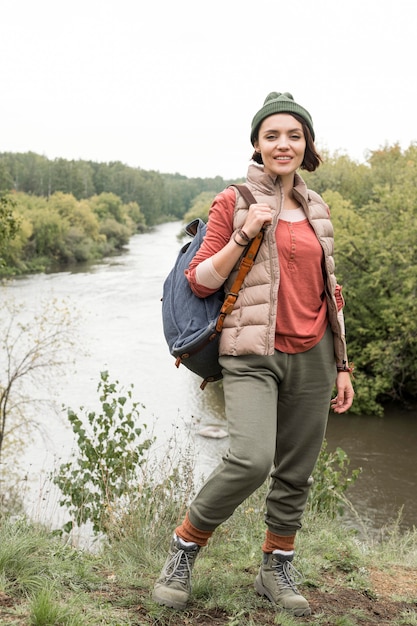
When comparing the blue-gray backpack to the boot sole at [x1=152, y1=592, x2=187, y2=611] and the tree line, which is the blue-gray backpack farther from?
the tree line

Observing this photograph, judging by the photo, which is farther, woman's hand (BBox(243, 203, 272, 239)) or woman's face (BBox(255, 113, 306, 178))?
woman's face (BBox(255, 113, 306, 178))

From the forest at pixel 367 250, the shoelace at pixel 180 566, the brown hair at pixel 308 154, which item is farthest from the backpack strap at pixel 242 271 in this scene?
the forest at pixel 367 250

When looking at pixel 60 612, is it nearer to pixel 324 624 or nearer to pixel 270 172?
pixel 324 624

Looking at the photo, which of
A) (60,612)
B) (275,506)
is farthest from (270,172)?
(60,612)

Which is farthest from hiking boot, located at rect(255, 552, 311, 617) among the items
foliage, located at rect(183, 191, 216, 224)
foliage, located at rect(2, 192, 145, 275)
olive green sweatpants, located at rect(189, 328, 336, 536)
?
foliage, located at rect(183, 191, 216, 224)

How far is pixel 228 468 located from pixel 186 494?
1.70 metres

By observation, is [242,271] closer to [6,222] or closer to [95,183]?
[6,222]

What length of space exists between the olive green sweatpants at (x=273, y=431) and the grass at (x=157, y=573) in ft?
1.17

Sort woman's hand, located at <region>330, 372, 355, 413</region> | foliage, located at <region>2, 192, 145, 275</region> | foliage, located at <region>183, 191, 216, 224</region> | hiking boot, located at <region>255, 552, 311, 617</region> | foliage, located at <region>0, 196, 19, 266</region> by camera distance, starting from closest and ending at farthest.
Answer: hiking boot, located at <region>255, 552, 311, 617</region> → woman's hand, located at <region>330, 372, 355, 413</region> → foliage, located at <region>0, 196, 19, 266</region> → foliage, located at <region>2, 192, 145, 275</region> → foliage, located at <region>183, 191, 216, 224</region>

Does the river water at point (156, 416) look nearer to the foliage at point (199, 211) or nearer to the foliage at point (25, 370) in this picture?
the foliage at point (25, 370)

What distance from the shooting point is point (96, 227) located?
64438 millimetres

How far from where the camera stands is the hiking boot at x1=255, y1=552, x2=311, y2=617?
2973mm

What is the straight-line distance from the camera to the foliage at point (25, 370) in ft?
50.0

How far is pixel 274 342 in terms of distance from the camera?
274cm
